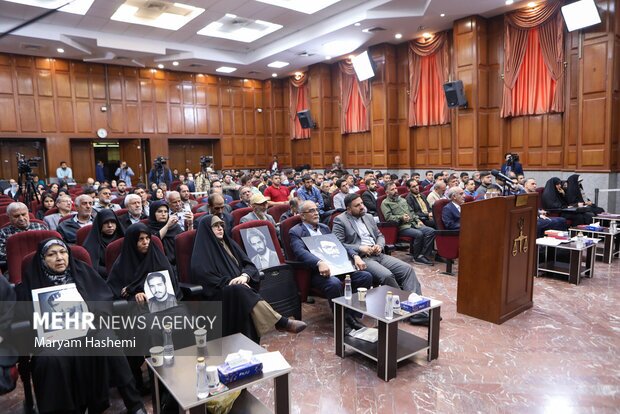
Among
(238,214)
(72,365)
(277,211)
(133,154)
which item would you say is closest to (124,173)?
(133,154)

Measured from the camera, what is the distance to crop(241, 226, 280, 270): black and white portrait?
3.42 metres

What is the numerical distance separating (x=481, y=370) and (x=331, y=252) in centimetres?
145

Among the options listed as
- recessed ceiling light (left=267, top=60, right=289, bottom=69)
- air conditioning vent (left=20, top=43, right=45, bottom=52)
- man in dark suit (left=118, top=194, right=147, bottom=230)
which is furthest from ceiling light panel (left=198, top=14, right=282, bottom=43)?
man in dark suit (left=118, top=194, right=147, bottom=230)

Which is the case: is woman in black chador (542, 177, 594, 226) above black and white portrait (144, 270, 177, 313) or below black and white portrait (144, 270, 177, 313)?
above

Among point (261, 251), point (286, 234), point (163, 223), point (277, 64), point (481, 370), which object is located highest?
point (277, 64)

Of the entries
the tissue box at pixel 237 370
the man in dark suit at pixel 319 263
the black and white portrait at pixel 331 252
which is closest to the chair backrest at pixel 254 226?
the man in dark suit at pixel 319 263

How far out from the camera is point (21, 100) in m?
11.7

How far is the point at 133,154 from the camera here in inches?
549

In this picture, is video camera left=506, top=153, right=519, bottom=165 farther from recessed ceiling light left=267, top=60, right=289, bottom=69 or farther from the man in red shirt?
recessed ceiling light left=267, top=60, right=289, bottom=69

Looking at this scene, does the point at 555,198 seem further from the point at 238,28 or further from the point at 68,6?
the point at 68,6

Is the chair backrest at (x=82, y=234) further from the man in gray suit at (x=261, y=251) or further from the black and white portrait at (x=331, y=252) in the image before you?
the black and white portrait at (x=331, y=252)

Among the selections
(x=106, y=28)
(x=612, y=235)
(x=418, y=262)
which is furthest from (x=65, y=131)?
(x=612, y=235)

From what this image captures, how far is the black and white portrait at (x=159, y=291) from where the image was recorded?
272 centimetres

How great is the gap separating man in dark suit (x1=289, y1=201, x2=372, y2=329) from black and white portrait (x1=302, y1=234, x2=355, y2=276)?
0.05m
